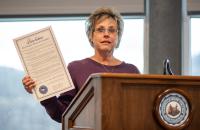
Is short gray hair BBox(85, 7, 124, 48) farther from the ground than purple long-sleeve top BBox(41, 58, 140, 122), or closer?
farther from the ground

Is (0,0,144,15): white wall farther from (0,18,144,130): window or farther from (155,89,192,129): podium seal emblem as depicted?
(155,89,192,129): podium seal emblem

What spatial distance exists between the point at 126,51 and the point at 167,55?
41cm

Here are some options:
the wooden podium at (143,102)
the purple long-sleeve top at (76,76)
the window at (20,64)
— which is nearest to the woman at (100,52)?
the purple long-sleeve top at (76,76)

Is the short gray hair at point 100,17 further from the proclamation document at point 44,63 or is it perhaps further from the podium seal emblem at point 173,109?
the podium seal emblem at point 173,109

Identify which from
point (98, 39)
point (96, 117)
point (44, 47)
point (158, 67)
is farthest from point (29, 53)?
point (158, 67)

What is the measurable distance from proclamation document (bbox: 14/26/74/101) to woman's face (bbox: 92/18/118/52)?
27 centimetres

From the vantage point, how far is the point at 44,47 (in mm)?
1915

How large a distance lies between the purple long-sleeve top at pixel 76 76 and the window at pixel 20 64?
5.06ft

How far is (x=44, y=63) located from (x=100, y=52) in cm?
37

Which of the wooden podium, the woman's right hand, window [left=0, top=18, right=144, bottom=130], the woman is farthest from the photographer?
window [left=0, top=18, right=144, bottom=130]

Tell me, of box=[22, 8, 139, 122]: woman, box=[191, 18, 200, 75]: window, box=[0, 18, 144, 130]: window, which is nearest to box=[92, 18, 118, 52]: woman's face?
box=[22, 8, 139, 122]: woman

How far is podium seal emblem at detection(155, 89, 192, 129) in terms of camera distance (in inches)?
51.6

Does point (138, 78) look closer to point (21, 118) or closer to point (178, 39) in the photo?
point (178, 39)

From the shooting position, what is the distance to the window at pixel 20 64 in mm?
3725
